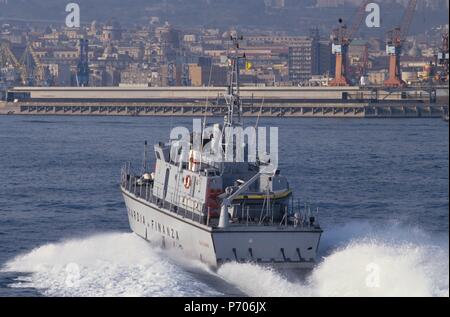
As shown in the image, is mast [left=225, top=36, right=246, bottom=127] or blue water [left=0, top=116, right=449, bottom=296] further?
mast [left=225, top=36, right=246, bottom=127]

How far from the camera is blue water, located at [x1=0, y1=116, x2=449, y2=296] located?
29.9 meters

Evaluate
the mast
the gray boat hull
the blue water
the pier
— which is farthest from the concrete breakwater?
the gray boat hull

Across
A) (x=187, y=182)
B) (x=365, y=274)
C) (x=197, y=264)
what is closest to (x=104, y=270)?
(x=197, y=264)

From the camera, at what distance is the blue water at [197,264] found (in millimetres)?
29891

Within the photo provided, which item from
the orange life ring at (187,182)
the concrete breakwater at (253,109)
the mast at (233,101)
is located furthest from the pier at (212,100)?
the orange life ring at (187,182)

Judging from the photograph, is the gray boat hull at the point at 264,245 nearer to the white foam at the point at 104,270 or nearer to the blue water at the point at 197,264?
the blue water at the point at 197,264

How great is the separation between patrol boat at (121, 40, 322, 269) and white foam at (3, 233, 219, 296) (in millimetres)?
751

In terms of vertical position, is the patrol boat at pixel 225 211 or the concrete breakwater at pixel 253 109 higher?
the patrol boat at pixel 225 211

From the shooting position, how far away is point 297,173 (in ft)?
187

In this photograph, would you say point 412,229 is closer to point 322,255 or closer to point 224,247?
point 322,255

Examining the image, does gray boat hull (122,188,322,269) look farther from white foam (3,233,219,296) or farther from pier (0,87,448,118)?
pier (0,87,448,118)
